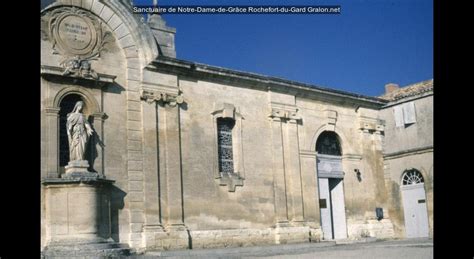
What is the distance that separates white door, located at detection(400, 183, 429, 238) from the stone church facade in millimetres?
354

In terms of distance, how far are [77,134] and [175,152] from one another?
119 inches

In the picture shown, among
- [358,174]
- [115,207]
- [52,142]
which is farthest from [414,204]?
[52,142]

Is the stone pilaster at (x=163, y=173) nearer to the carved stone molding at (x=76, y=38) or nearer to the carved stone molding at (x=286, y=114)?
the carved stone molding at (x=76, y=38)

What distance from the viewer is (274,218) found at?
17.6 metres

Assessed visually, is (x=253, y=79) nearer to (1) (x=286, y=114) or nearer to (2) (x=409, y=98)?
(1) (x=286, y=114)

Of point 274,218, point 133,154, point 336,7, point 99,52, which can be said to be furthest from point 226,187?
point 336,7

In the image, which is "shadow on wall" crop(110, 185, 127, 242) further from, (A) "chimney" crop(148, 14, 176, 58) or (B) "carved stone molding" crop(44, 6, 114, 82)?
(A) "chimney" crop(148, 14, 176, 58)

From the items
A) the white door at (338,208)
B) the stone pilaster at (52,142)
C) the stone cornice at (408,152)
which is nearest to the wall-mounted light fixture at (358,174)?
the white door at (338,208)

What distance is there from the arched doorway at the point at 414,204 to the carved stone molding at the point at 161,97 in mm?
10329

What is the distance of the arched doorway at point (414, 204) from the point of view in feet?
68.8

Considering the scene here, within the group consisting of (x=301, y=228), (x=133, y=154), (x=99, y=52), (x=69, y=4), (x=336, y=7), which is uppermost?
(x=69, y=4)
